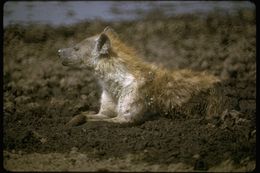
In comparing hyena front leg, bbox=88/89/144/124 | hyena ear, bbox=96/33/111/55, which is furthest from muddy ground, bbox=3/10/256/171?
hyena ear, bbox=96/33/111/55

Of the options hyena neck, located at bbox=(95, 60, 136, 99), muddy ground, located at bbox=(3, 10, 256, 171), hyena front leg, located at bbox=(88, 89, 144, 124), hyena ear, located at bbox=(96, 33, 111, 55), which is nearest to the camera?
→ muddy ground, located at bbox=(3, 10, 256, 171)

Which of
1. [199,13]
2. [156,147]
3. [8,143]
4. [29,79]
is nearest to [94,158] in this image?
[156,147]

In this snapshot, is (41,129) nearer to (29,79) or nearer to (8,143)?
(8,143)

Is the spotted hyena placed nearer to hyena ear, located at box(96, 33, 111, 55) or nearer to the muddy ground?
hyena ear, located at box(96, 33, 111, 55)

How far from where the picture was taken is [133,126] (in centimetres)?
691

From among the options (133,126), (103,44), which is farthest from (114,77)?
(133,126)

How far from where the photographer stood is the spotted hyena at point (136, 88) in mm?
7012

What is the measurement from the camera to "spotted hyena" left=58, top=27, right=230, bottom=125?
7012mm

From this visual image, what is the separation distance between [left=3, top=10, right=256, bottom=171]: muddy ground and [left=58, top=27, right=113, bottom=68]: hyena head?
68 cm

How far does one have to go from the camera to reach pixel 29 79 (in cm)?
945

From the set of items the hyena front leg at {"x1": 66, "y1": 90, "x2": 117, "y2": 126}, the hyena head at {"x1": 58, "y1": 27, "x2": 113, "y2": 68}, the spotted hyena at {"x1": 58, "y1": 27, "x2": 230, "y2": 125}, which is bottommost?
the hyena front leg at {"x1": 66, "y1": 90, "x2": 117, "y2": 126}

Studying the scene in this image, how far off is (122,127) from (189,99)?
0.94m

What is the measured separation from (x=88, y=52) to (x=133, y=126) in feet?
4.01

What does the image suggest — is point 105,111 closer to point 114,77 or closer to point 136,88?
point 114,77
